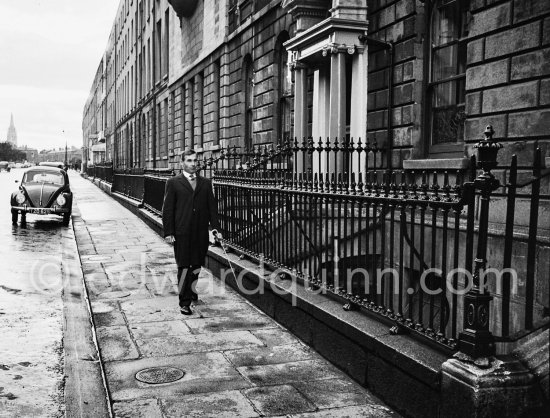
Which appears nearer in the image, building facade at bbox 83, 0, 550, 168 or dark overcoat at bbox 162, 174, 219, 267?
dark overcoat at bbox 162, 174, 219, 267

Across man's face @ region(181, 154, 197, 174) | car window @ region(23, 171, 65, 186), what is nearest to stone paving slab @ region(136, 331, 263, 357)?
man's face @ region(181, 154, 197, 174)

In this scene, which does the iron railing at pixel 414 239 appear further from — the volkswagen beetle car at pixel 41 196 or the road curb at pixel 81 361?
the volkswagen beetle car at pixel 41 196

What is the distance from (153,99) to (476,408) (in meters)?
35.3

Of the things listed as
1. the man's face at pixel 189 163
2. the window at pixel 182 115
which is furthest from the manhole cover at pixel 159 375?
the window at pixel 182 115

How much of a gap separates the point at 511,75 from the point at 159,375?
5851 millimetres

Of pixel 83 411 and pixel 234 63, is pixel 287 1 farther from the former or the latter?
pixel 83 411

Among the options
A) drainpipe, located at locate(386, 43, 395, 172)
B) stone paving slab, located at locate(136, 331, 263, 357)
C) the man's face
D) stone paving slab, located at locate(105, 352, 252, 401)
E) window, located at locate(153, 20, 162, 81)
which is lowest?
stone paving slab, located at locate(136, 331, 263, 357)

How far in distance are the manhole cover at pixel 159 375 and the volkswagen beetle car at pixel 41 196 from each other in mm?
14119

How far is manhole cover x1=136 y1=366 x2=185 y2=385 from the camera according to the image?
196 inches

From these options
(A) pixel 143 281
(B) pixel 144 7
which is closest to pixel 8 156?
(B) pixel 144 7

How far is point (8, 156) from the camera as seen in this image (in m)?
165

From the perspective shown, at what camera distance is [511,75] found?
7.77 metres

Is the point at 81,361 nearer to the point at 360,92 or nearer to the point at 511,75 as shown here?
the point at 511,75

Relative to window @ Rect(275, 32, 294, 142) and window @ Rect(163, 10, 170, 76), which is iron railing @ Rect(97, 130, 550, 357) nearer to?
window @ Rect(275, 32, 294, 142)
